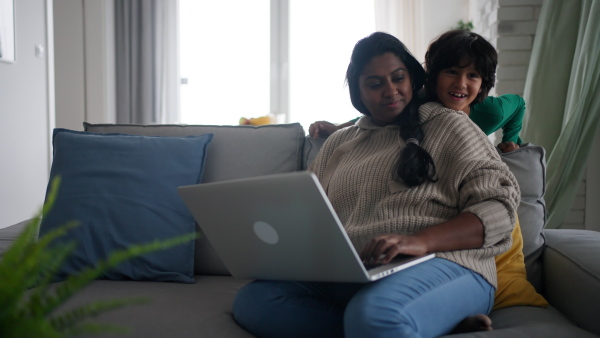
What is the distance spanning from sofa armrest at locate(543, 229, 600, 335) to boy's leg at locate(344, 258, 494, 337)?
0.19 metres

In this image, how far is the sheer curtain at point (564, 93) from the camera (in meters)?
2.49

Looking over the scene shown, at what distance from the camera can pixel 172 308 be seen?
1298 mm

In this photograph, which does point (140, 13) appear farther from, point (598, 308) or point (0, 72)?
point (598, 308)

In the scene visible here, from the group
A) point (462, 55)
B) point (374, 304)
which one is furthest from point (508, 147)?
point (374, 304)

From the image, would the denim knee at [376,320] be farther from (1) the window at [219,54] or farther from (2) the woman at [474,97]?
(1) the window at [219,54]

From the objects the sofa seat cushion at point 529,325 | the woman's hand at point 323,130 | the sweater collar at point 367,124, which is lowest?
the sofa seat cushion at point 529,325

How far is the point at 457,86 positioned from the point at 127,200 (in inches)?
38.3

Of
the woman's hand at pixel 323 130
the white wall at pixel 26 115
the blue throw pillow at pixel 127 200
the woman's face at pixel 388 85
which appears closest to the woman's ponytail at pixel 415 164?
the woman's face at pixel 388 85

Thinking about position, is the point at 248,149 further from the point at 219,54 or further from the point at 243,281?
the point at 219,54

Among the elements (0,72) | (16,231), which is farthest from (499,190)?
(0,72)

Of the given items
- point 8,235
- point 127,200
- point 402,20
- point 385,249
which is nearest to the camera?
point 385,249

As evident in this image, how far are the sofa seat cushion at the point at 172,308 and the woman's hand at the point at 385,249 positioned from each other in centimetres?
32

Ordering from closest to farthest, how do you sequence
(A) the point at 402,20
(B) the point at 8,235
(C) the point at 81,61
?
(B) the point at 8,235 → (C) the point at 81,61 → (A) the point at 402,20

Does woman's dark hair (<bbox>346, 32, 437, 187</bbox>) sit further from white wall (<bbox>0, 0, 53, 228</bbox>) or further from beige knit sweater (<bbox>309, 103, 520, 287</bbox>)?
white wall (<bbox>0, 0, 53, 228</bbox>)
